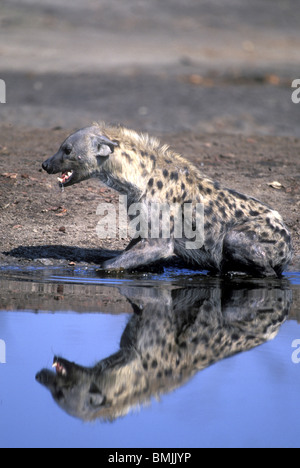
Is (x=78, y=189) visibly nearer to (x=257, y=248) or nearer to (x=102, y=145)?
(x=102, y=145)

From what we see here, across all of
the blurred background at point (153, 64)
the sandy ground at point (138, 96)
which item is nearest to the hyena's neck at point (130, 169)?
the sandy ground at point (138, 96)

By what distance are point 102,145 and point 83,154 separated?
0.17 meters

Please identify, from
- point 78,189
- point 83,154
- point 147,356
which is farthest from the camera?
point 78,189

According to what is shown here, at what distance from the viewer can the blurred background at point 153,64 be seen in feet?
42.0

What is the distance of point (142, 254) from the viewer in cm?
696

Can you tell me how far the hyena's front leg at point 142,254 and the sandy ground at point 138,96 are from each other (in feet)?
1.41

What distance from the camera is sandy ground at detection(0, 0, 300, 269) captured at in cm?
832

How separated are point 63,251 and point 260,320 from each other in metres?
2.34

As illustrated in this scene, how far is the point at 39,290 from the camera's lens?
6277mm

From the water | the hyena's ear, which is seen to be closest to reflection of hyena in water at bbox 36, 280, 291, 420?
the water

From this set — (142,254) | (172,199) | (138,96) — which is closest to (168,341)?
(142,254)

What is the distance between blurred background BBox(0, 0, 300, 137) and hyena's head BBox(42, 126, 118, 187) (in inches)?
196

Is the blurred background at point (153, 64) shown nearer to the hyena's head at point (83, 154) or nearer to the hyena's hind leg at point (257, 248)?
the hyena's head at point (83, 154)

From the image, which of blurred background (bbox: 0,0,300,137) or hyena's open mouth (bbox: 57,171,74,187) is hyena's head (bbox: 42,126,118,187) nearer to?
hyena's open mouth (bbox: 57,171,74,187)
